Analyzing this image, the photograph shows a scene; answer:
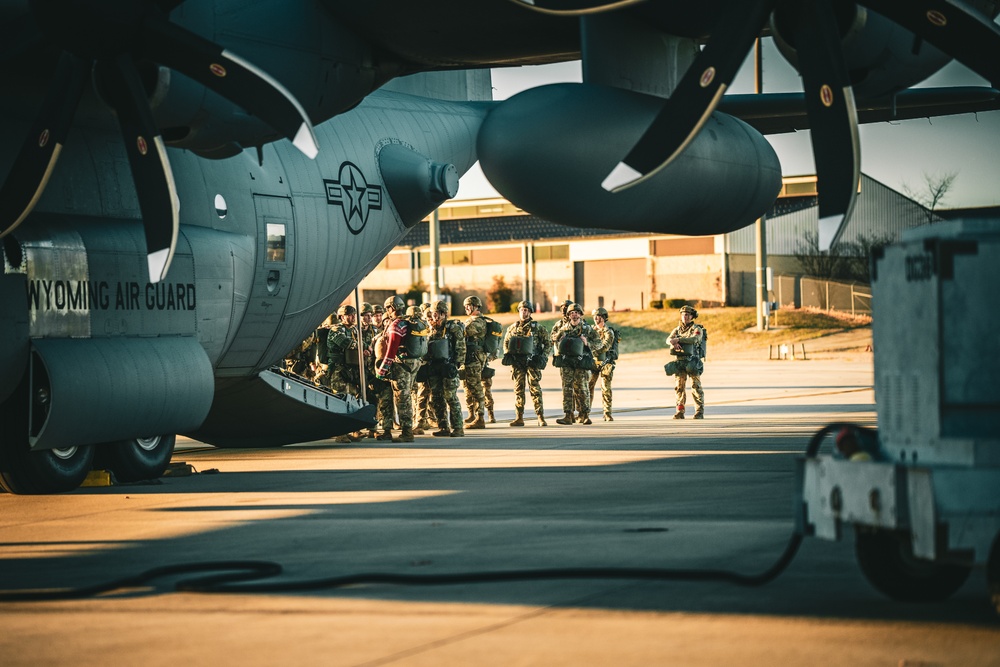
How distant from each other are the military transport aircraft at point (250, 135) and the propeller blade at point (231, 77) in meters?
0.02

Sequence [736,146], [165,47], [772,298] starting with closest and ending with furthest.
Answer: [165,47] → [736,146] → [772,298]

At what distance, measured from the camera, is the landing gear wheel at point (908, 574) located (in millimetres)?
6531

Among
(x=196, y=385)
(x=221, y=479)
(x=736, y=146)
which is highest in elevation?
(x=736, y=146)

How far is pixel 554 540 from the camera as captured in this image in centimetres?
893

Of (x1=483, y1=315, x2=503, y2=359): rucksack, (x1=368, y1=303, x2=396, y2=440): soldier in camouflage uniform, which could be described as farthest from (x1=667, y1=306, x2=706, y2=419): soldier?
(x1=368, y1=303, x2=396, y2=440): soldier in camouflage uniform

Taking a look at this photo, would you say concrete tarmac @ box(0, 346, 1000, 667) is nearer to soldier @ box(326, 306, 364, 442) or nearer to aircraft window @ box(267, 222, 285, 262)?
aircraft window @ box(267, 222, 285, 262)

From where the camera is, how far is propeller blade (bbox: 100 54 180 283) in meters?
10.3

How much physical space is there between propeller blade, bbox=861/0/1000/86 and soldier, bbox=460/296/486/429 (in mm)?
Result: 11838

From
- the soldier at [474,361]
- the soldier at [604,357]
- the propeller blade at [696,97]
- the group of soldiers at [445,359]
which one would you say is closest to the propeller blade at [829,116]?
the propeller blade at [696,97]

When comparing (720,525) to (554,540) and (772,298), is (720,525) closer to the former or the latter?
(554,540)

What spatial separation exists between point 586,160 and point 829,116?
2297 millimetres

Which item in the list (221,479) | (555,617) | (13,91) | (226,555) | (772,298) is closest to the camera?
(555,617)

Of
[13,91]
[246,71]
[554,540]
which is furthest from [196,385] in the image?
[554,540]

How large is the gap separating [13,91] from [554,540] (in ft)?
21.3
